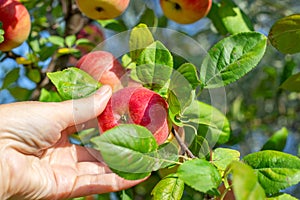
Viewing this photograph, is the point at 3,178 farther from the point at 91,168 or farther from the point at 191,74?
the point at 191,74

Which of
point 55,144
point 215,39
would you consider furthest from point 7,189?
point 215,39

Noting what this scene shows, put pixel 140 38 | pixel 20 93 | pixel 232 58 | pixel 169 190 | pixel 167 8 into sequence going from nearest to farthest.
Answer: pixel 169 190
pixel 232 58
pixel 140 38
pixel 167 8
pixel 20 93

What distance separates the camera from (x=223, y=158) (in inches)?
39.9

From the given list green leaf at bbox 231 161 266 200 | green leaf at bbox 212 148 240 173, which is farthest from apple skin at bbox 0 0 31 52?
green leaf at bbox 231 161 266 200

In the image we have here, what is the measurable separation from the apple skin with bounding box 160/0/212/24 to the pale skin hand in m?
0.51

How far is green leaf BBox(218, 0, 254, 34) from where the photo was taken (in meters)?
1.62

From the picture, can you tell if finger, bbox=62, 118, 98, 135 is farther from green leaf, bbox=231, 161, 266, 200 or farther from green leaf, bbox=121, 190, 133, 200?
green leaf, bbox=231, 161, 266, 200

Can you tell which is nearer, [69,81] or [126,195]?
[69,81]

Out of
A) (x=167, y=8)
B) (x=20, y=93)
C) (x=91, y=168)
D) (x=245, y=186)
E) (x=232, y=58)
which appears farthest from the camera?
(x=20, y=93)

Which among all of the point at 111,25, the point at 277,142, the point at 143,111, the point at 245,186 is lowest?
the point at 277,142

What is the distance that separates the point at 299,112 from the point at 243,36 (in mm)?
1597

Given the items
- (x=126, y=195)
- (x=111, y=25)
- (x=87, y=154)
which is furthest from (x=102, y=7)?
(x=126, y=195)

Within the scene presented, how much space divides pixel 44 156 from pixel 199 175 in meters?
0.57

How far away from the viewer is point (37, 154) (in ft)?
4.20
